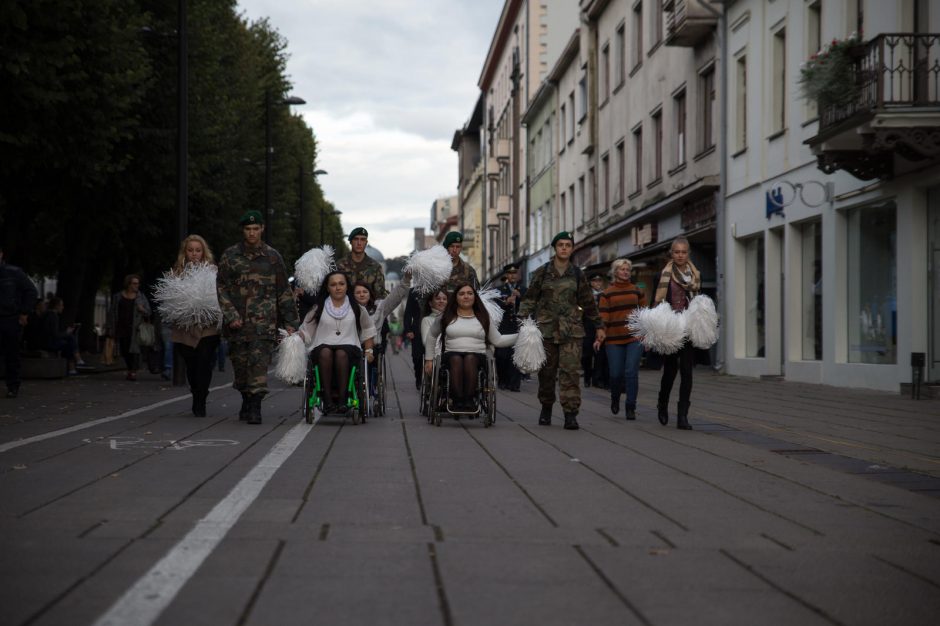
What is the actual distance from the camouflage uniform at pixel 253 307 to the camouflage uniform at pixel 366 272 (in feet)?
4.44

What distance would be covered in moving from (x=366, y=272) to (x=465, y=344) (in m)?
2.22

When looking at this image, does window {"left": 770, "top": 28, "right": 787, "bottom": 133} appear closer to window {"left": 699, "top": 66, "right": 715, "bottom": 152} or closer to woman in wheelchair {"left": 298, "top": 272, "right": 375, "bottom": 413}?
window {"left": 699, "top": 66, "right": 715, "bottom": 152}

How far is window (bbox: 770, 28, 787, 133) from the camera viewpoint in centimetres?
2533

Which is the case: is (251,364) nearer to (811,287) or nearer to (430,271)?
(430,271)

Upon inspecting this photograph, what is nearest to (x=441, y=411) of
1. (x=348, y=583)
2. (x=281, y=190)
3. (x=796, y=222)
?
(x=348, y=583)

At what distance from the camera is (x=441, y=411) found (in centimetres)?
1305

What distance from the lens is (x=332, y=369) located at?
12.8m

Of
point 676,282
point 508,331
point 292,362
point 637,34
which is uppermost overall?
point 637,34

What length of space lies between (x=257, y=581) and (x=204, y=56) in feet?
94.7

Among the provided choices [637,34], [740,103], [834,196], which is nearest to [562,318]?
[834,196]

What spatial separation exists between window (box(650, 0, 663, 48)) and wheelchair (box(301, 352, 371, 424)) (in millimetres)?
23730

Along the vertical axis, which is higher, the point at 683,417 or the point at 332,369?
the point at 332,369

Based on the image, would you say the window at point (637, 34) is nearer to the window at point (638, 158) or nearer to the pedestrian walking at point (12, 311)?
the window at point (638, 158)

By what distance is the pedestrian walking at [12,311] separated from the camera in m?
17.3
